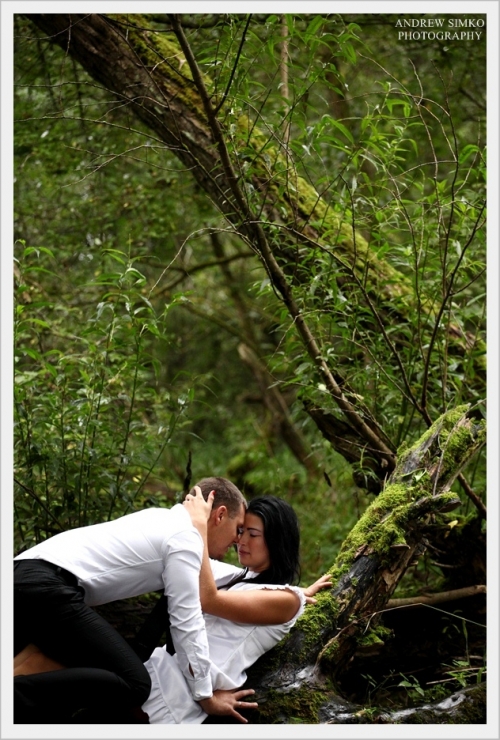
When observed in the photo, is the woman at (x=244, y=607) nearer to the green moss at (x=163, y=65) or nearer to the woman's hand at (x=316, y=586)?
the woman's hand at (x=316, y=586)

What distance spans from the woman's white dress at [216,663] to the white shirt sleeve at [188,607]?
0.31 feet

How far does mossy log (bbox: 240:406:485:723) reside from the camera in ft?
10.7

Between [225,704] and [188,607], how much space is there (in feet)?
1.61

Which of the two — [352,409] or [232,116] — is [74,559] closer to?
[352,409]

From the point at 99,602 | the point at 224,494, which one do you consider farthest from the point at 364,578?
the point at 99,602

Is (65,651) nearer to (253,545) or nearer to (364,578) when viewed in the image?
(253,545)

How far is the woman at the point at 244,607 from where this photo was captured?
10.2ft

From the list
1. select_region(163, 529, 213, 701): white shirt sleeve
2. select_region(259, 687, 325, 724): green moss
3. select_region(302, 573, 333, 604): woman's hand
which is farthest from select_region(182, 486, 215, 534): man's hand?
select_region(259, 687, 325, 724): green moss

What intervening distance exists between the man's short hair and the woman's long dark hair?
0.10 meters

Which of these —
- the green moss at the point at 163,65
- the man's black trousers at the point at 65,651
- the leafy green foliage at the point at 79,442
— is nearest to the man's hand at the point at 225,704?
the man's black trousers at the point at 65,651

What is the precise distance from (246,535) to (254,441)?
698 centimetres

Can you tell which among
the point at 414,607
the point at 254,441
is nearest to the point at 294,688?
the point at 414,607

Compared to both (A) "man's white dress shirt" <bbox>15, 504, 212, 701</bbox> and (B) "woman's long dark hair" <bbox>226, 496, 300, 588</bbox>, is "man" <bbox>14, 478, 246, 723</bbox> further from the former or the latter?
(B) "woman's long dark hair" <bbox>226, 496, 300, 588</bbox>

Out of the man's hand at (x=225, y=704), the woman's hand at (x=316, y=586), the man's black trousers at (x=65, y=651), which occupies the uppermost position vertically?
the man's black trousers at (x=65, y=651)
